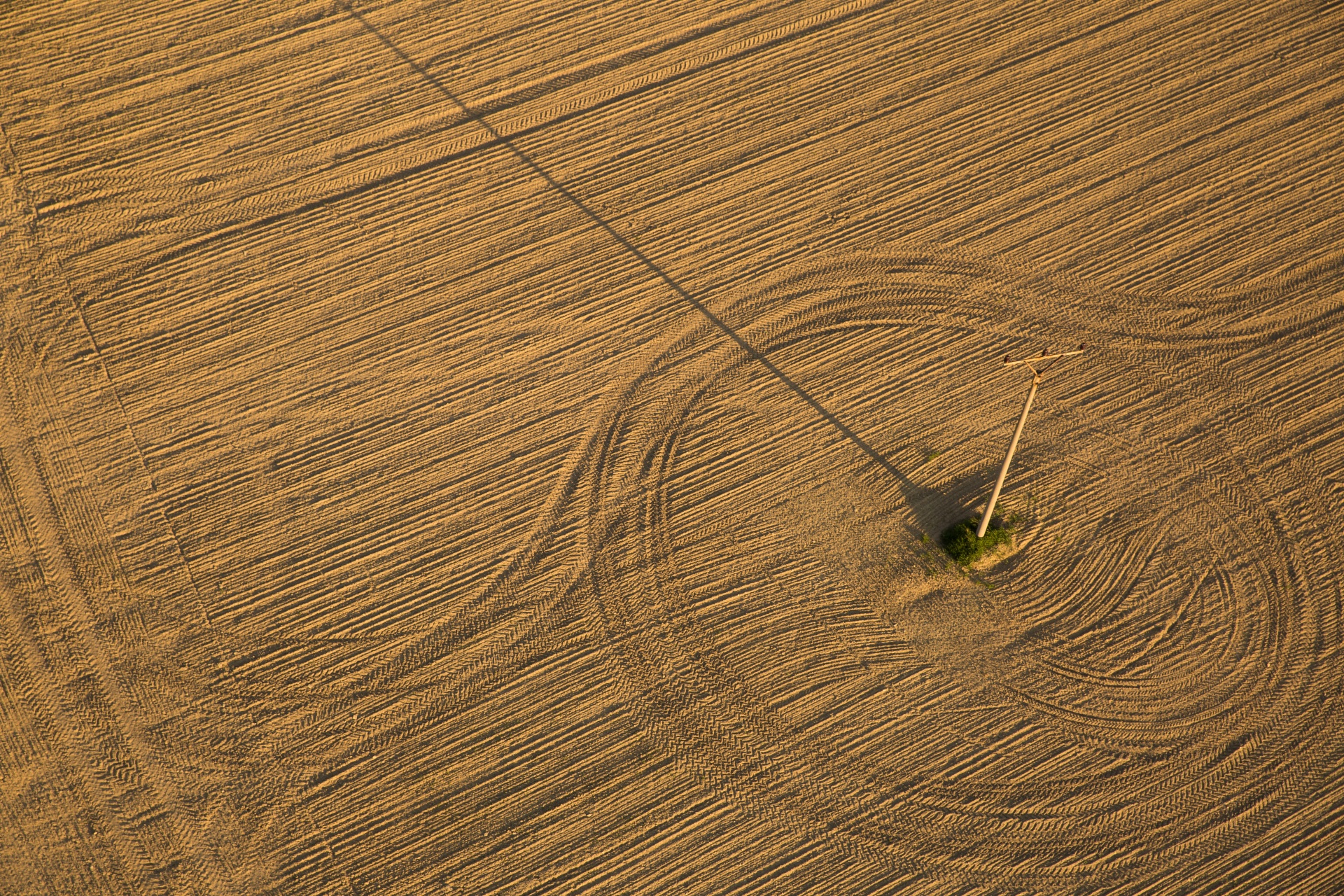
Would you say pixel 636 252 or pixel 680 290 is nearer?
pixel 680 290

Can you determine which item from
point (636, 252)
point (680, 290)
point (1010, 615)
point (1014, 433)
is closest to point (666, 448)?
point (680, 290)

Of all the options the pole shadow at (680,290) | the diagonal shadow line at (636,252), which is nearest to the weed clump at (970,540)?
the pole shadow at (680,290)

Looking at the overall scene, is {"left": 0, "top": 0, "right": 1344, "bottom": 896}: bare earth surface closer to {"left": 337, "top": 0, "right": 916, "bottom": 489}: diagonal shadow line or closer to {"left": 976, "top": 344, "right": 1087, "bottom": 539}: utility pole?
{"left": 337, "top": 0, "right": 916, "bottom": 489}: diagonal shadow line

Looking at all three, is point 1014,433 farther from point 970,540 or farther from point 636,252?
point 636,252

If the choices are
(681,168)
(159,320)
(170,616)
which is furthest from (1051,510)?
(159,320)

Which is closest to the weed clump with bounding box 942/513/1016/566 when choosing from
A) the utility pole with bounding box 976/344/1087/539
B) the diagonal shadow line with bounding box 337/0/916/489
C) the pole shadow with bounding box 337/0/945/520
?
the utility pole with bounding box 976/344/1087/539
